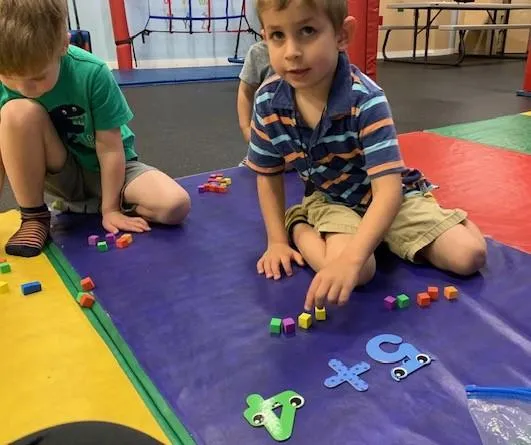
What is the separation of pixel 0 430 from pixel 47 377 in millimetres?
102

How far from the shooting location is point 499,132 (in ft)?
6.66

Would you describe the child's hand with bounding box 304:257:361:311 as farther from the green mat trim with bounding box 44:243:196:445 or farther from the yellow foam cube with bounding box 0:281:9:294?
the yellow foam cube with bounding box 0:281:9:294

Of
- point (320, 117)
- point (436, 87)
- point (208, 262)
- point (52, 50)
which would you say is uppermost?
point (52, 50)

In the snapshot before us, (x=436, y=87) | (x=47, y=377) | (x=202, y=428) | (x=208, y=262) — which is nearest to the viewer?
(x=202, y=428)

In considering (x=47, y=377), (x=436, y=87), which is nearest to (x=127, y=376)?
(x=47, y=377)

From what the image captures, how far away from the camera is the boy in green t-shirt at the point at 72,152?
1134 mm

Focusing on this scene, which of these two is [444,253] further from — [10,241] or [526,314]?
[10,241]

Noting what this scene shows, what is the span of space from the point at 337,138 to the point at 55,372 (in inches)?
22.8

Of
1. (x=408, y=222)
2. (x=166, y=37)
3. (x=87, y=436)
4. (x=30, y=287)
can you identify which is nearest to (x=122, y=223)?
(x=30, y=287)

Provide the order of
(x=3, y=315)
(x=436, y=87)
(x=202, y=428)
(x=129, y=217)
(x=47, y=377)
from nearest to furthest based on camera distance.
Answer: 1. (x=202, y=428)
2. (x=47, y=377)
3. (x=3, y=315)
4. (x=129, y=217)
5. (x=436, y=87)

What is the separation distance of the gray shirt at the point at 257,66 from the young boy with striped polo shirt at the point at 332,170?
69 centimetres

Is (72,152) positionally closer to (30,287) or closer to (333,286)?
(30,287)

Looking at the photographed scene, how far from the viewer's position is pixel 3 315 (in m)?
0.90

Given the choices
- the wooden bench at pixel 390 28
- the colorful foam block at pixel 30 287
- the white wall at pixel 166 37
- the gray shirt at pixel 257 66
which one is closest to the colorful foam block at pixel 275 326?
the colorful foam block at pixel 30 287
